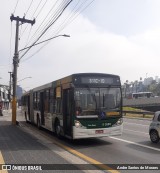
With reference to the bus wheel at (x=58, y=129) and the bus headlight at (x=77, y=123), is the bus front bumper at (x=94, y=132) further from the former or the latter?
the bus wheel at (x=58, y=129)

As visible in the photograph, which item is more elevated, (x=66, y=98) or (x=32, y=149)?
(x=66, y=98)

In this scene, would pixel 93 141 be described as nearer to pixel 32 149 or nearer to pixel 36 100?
pixel 32 149

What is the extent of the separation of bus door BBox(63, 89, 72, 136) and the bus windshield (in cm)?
53

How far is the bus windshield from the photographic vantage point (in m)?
14.0

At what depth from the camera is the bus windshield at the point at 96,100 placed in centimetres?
1395

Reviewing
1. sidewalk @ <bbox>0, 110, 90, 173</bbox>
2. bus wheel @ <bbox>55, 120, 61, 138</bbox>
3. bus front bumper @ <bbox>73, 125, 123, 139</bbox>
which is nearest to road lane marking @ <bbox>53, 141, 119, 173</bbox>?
sidewalk @ <bbox>0, 110, 90, 173</bbox>

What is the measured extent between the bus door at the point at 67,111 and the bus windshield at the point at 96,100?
20.9 inches

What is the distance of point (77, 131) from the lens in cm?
1368

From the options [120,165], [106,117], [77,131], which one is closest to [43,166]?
[120,165]

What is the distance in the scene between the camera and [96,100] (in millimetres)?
14172

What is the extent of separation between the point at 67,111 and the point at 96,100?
1473 millimetres

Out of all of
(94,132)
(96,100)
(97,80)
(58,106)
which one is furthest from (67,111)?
(97,80)

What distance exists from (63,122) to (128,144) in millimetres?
3000

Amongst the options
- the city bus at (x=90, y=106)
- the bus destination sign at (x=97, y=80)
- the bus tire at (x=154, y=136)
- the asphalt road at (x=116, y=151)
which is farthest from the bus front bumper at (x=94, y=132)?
the bus destination sign at (x=97, y=80)
